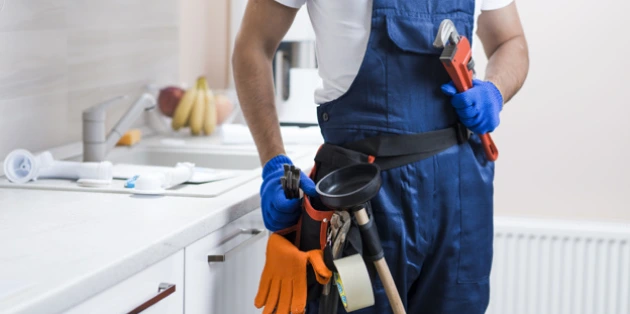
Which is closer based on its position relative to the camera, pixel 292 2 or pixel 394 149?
pixel 394 149

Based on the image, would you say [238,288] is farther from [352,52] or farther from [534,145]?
[534,145]

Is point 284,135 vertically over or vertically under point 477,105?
under

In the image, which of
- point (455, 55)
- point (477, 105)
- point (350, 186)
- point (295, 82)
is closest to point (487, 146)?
point (477, 105)

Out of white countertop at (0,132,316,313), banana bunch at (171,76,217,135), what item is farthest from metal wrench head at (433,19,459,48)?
banana bunch at (171,76,217,135)

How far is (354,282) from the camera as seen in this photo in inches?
47.4

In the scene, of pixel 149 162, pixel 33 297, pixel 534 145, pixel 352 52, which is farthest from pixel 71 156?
pixel 534 145

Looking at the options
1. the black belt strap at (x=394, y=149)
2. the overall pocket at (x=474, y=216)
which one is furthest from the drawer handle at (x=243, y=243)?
the overall pocket at (x=474, y=216)

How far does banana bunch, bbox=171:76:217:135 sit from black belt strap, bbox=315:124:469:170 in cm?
108

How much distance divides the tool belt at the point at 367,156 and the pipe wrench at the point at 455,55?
0.08 meters

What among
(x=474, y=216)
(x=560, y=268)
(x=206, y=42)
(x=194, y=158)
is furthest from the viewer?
(x=206, y=42)

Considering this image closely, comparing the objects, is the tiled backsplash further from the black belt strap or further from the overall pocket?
the overall pocket

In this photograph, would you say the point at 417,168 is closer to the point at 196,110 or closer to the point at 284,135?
the point at 284,135

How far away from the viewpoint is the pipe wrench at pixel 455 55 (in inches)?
51.4

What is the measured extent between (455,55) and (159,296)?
1.91 ft
